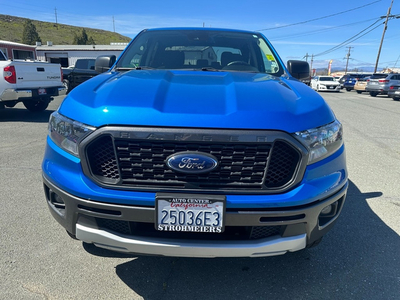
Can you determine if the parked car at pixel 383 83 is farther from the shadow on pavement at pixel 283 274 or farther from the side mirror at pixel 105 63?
the side mirror at pixel 105 63

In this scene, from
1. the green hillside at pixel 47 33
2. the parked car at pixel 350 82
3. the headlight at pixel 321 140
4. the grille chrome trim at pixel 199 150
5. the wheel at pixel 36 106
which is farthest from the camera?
the green hillside at pixel 47 33

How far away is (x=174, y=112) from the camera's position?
5.79 feet

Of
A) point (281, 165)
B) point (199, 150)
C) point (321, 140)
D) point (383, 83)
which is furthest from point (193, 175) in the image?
point (383, 83)

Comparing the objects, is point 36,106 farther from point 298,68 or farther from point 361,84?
point 361,84

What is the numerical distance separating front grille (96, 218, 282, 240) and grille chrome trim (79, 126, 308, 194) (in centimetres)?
23

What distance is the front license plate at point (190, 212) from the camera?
5.68ft

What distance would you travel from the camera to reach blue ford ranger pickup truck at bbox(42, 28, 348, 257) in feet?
5.71

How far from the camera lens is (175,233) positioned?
6.16ft

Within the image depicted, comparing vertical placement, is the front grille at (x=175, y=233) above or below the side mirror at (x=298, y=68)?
below

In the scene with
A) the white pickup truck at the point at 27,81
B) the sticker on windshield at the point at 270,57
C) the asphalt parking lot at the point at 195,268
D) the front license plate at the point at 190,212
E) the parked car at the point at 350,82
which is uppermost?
the sticker on windshield at the point at 270,57

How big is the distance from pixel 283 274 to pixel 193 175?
117cm

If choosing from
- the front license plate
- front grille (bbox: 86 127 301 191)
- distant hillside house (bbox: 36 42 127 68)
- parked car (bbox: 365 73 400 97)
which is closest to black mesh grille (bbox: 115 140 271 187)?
front grille (bbox: 86 127 301 191)

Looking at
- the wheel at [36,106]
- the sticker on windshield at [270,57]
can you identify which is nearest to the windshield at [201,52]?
the sticker on windshield at [270,57]

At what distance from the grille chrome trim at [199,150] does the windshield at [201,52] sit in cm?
150
